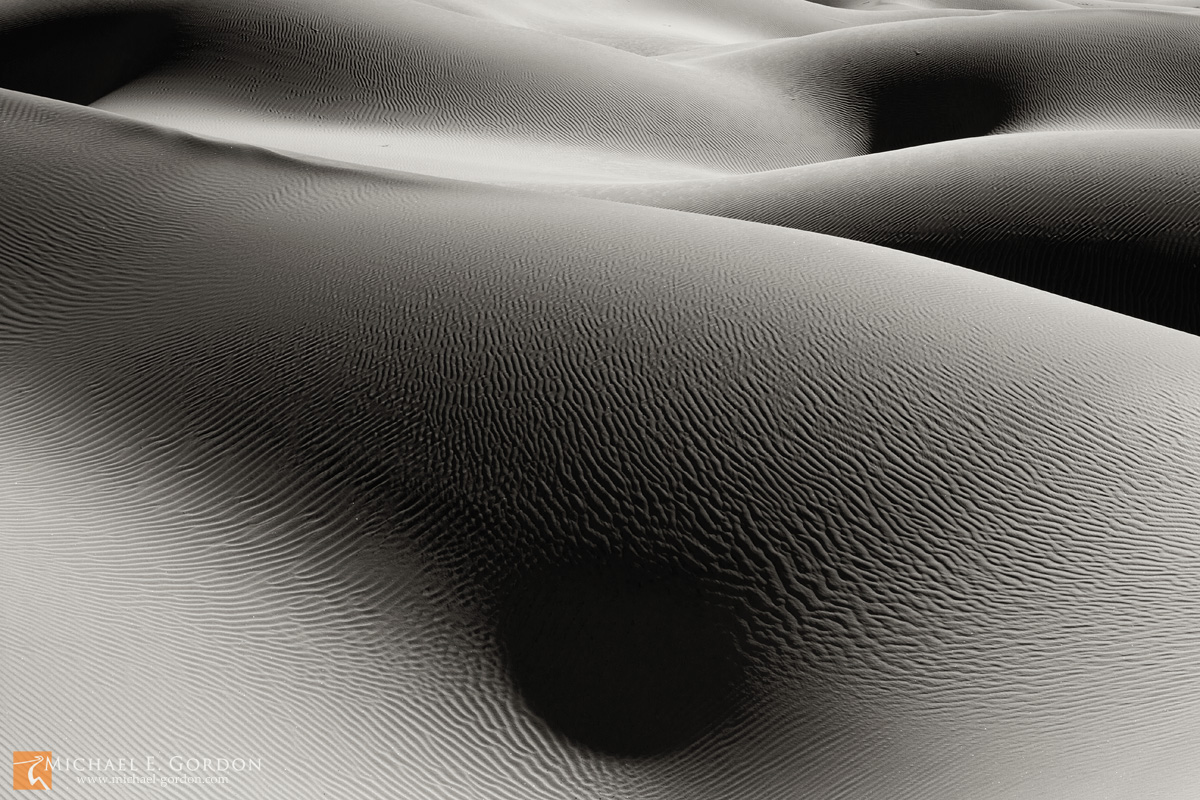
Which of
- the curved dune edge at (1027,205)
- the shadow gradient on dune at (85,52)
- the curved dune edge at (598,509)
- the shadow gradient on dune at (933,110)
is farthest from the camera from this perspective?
the shadow gradient on dune at (933,110)

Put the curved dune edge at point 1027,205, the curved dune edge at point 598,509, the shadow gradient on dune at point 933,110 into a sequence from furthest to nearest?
the shadow gradient on dune at point 933,110
the curved dune edge at point 1027,205
the curved dune edge at point 598,509

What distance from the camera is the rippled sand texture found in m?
1.84

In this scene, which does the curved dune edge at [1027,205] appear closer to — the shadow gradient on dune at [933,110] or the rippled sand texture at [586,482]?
the rippled sand texture at [586,482]

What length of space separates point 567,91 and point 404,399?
3650 mm

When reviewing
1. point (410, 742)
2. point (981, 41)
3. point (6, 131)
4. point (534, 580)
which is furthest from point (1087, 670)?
point (981, 41)

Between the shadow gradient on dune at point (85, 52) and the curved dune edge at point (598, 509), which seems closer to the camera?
the curved dune edge at point (598, 509)

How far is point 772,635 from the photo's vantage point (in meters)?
1.94

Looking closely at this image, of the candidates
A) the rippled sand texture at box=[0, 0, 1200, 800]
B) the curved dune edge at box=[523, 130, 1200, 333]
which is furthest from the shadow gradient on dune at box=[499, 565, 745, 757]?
the curved dune edge at box=[523, 130, 1200, 333]

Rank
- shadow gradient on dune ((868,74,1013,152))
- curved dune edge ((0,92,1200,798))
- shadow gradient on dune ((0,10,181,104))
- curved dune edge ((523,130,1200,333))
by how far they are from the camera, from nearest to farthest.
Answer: curved dune edge ((0,92,1200,798)), curved dune edge ((523,130,1200,333)), shadow gradient on dune ((0,10,181,104)), shadow gradient on dune ((868,74,1013,152))

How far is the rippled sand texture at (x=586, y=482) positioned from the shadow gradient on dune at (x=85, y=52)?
89.0 inches

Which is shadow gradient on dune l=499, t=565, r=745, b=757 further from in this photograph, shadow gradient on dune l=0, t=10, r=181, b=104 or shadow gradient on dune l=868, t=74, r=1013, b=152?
shadow gradient on dune l=0, t=10, r=181, b=104

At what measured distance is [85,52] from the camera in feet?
19.5

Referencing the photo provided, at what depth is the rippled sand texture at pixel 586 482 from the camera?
6.02 ft

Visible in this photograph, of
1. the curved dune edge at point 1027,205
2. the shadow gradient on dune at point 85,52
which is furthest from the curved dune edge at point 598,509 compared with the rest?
the shadow gradient on dune at point 85,52
